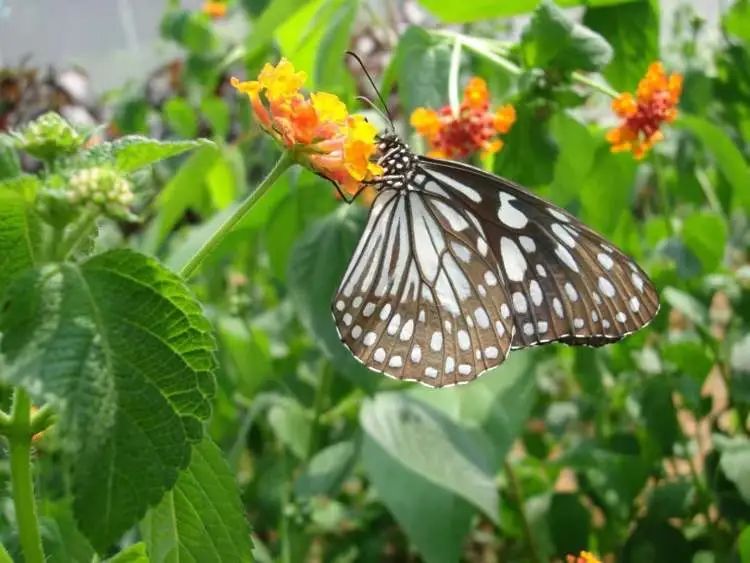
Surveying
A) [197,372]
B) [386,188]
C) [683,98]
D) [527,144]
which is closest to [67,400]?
[197,372]

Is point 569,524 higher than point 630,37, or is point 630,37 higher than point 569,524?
point 630,37

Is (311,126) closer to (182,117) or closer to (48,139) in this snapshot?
(48,139)

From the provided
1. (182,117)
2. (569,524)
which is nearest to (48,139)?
(569,524)

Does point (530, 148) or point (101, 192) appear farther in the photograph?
point (530, 148)

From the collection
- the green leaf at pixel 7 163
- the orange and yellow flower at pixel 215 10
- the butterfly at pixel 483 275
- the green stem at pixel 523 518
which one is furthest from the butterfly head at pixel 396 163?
the orange and yellow flower at pixel 215 10

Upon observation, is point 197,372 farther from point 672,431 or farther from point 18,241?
point 672,431

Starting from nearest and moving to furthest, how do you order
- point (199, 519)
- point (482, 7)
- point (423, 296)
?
point (199, 519)
point (423, 296)
point (482, 7)

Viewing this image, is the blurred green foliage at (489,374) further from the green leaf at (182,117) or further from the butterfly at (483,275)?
the green leaf at (182,117)
